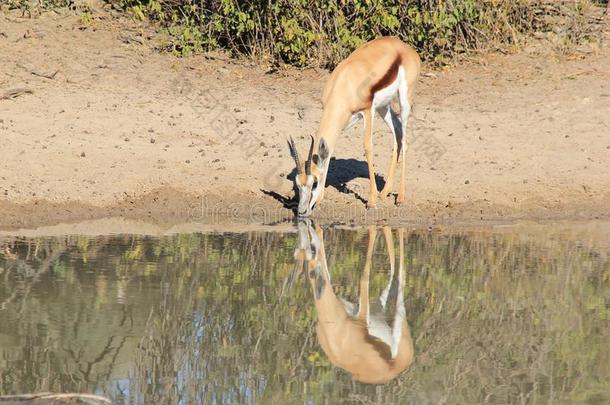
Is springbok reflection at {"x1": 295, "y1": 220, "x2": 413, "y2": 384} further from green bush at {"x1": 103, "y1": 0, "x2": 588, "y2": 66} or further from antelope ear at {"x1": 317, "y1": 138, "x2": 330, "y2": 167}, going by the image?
green bush at {"x1": 103, "y1": 0, "x2": 588, "y2": 66}

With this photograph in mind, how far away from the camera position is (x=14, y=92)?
12180 millimetres

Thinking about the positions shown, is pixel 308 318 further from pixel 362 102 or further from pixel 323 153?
pixel 362 102

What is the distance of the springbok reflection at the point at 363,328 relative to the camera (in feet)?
19.1

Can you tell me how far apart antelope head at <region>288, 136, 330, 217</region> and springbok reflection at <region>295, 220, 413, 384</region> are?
1.58 metres

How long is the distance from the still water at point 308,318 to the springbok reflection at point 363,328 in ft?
0.05

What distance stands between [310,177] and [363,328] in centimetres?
350

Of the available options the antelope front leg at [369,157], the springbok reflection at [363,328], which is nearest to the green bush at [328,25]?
the antelope front leg at [369,157]

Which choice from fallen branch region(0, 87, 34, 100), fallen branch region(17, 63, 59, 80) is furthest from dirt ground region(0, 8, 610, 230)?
fallen branch region(0, 87, 34, 100)


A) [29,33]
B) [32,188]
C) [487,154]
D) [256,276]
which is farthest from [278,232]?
[29,33]

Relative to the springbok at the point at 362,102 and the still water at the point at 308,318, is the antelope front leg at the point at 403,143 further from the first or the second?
the still water at the point at 308,318

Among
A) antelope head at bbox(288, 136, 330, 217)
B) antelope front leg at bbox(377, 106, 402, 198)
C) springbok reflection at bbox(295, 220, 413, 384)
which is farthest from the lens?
antelope front leg at bbox(377, 106, 402, 198)

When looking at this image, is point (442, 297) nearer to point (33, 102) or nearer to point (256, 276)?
point (256, 276)

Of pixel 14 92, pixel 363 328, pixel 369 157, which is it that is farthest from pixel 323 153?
pixel 14 92

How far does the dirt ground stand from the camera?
1033cm
